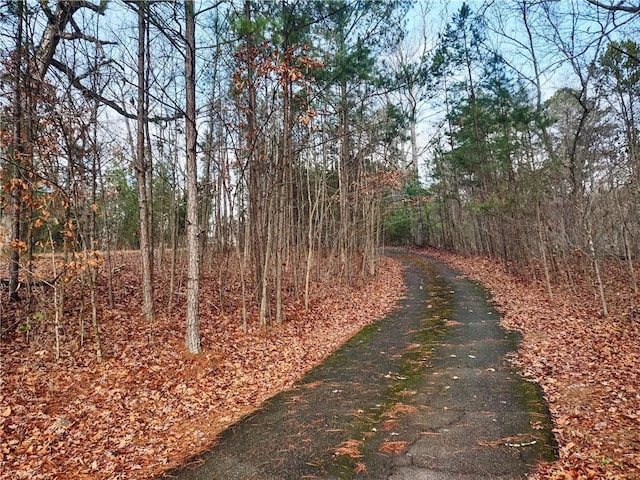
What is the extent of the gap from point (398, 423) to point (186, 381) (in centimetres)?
378

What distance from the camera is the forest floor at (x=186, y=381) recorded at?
14.2 feet

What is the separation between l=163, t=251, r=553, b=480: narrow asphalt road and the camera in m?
4.07

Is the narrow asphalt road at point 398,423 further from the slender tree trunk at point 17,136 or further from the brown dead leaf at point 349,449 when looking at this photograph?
the slender tree trunk at point 17,136

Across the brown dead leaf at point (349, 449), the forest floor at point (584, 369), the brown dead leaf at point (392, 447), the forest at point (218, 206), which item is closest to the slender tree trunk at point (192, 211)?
the forest at point (218, 206)

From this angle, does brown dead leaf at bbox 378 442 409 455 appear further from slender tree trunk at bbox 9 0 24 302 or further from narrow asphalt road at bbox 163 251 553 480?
slender tree trunk at bbox 9 0 24 302

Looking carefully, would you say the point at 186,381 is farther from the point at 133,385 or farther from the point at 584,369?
the point at 584,369

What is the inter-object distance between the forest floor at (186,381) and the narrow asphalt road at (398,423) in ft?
1.17

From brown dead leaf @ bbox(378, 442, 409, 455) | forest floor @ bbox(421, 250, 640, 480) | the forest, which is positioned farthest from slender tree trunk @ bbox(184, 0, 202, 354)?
forest floor @ bbox(421, 250, 640, 480)

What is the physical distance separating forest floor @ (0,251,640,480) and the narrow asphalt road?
0.36 m

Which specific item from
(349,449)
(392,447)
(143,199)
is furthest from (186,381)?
(143,199)

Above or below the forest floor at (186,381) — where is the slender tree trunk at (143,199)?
above

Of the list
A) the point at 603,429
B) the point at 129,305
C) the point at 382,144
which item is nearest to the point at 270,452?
the point at 603,429

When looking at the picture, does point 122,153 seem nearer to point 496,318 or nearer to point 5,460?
point 5,460

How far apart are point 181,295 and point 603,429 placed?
34.4 ft
